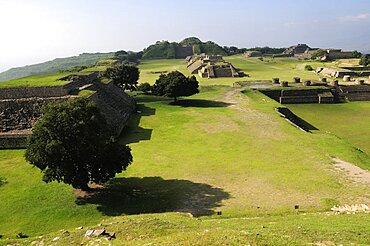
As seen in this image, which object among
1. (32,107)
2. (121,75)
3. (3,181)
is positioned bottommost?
(3,181)

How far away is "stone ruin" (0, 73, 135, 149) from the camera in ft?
92.6

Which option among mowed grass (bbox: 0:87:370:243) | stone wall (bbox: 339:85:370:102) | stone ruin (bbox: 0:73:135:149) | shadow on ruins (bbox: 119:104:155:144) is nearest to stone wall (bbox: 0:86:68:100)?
stone ruin (bbox: 0:73:135:149)

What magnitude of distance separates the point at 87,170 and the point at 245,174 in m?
9.63

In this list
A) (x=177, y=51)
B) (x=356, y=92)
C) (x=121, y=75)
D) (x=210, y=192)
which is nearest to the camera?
(x=210, y=192)

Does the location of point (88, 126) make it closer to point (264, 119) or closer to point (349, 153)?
point (349, 153)

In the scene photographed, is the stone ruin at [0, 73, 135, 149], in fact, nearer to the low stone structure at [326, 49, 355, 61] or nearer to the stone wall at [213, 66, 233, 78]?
the stone wall at [213, 66, 233, 78]

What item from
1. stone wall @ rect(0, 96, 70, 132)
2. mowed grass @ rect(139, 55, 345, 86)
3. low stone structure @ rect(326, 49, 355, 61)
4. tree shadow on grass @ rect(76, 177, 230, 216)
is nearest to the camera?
tree shadow on grass @ rect(76, 177, 230, 216)

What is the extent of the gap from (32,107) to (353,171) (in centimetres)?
2605

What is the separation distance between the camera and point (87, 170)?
63.2 feet

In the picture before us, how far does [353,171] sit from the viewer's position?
833 inches

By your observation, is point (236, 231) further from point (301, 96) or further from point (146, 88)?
point (146, 88)

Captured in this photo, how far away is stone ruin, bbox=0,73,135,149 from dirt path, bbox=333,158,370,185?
1623 centimetres

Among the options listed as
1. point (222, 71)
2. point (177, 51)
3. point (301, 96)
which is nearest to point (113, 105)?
point (301, 96)

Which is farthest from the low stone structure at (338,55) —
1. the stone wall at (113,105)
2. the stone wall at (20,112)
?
the stone wall at (20,112)
